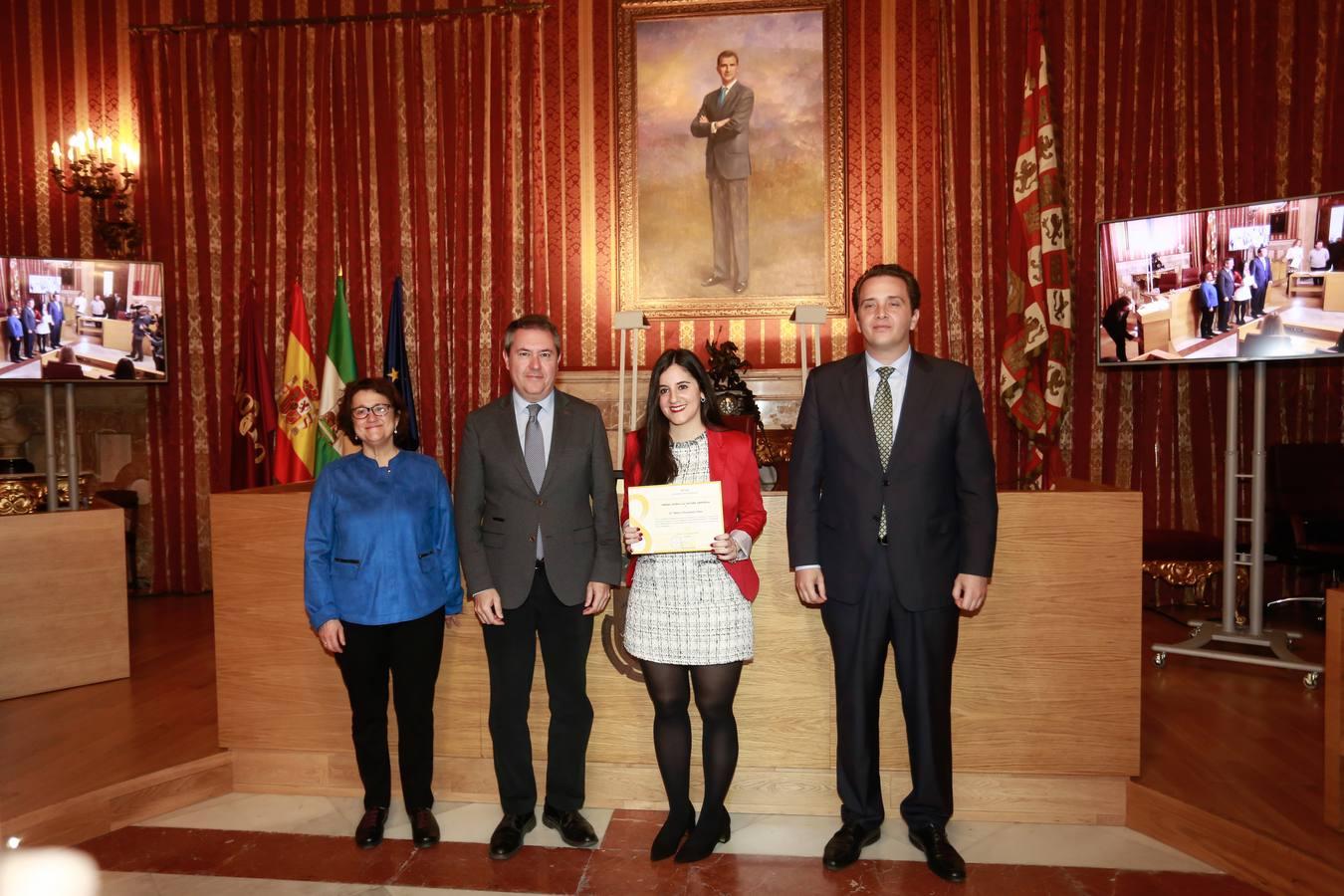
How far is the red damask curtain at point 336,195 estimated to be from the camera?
616cm

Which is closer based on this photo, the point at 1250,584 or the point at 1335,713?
the point at 1335,713

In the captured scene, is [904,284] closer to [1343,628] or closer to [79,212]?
[1343,628]

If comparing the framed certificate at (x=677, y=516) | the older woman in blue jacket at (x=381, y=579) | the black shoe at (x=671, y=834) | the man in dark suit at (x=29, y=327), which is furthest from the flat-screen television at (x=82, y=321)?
the black shoe at (x=671, y=834)

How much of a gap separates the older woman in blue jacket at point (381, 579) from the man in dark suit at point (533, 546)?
0.15 m

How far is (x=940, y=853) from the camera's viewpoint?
8.27 feet

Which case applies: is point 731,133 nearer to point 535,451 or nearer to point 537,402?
point 537,402

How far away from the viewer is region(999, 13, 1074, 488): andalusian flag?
5.29 metres

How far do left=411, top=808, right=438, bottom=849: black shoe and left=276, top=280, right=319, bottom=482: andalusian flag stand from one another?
327 centimetres

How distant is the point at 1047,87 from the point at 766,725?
458cm

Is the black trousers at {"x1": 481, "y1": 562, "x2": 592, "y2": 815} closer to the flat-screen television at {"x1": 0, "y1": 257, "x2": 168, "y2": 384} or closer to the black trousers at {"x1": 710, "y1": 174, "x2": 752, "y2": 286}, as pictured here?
the black trousers at {"x1": 710, "y1": 174, "x2": 752, "y2": 286}

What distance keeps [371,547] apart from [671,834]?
127 cm

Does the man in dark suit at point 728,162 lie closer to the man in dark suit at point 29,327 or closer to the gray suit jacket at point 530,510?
the gray suit jacket at point 530,510

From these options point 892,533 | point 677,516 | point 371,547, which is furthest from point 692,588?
point 371,547

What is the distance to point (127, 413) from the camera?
21.0 feet
